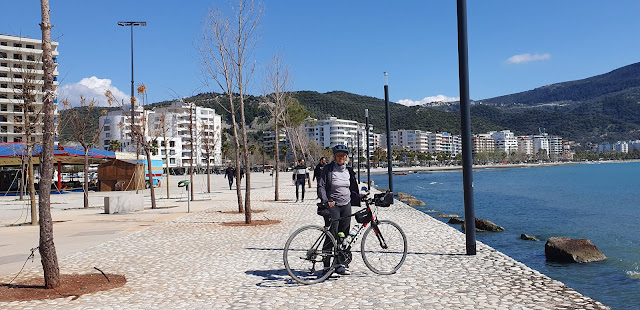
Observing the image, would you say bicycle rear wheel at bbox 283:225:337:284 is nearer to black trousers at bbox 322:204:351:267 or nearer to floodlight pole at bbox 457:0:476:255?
black trousers at bbox 322:204:351:267

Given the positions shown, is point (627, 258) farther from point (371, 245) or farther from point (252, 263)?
point (252, 263)

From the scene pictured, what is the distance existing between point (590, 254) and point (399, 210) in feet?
24.1

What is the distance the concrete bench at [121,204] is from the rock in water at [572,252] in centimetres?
1428

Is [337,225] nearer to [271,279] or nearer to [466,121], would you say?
[271,279]

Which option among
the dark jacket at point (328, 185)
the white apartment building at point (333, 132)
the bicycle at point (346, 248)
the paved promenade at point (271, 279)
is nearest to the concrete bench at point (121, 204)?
the paved promenade at point (271, 279)

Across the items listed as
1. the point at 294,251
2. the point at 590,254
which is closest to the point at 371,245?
the point at 294,251

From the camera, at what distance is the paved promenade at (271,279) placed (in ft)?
18.4

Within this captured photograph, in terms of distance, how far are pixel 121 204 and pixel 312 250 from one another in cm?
1397

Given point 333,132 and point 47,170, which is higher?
point 333,132

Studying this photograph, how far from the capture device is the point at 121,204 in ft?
61.2

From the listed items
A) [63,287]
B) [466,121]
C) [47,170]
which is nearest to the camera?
[47,170]

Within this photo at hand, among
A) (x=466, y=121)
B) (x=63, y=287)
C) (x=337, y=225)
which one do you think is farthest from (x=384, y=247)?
(x=63, y=287)

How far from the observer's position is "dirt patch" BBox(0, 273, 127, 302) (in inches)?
242

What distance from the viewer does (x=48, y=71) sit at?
6465 mm
